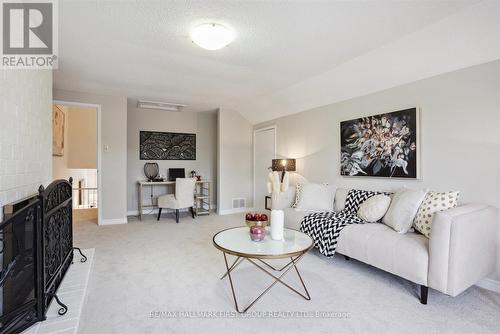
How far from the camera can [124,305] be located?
2.00m

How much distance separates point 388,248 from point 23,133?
2.93m

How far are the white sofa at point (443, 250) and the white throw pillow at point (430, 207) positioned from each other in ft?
0.30

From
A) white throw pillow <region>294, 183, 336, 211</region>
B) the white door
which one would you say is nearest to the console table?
the white door

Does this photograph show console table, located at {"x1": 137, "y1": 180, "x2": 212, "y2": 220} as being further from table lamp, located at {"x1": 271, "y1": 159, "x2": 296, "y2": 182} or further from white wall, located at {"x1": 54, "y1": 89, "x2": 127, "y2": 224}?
table lamp, located at {"x1": 271, "y1": 159, "x2": 296, "y2": 182}

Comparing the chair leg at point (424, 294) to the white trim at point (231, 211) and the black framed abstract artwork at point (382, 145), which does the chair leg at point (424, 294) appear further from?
the white trim at point (231, 211)

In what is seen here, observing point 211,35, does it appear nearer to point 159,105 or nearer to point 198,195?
point 159,105

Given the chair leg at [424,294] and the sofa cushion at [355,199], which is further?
the sofa cushion at [355,199]

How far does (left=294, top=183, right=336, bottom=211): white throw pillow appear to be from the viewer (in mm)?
3523

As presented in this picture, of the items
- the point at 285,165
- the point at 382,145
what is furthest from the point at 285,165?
the point at 382,145

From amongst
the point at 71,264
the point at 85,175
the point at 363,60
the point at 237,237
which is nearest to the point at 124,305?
the point at 71,264

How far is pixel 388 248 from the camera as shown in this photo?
2.30 metres

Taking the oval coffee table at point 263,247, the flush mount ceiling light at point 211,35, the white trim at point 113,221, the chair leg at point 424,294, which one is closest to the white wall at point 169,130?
the white trim at point 113,221

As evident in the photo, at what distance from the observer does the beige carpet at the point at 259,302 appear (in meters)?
1.75

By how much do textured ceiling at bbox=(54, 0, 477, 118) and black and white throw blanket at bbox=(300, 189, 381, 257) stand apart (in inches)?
61.2
